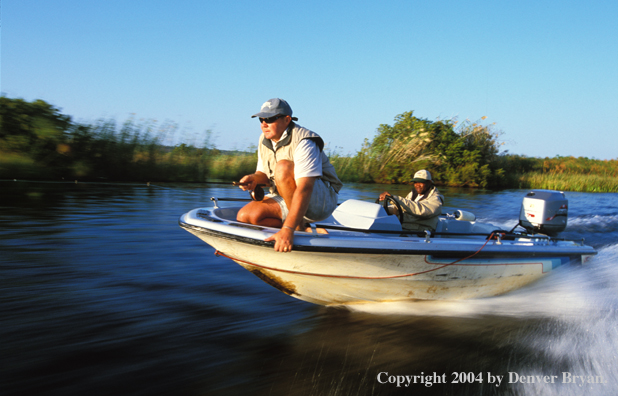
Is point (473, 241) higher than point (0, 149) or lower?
lower

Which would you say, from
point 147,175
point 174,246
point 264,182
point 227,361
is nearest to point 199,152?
point 147,175

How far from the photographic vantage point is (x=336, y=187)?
3420 millimetres

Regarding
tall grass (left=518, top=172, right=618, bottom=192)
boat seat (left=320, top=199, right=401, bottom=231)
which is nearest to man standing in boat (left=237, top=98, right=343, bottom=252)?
boat seat (left=320, top=199, right=401, bottom=231)

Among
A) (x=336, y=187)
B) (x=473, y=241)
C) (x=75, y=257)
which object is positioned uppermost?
(x=336, y=187)

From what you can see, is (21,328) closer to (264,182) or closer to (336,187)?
(264,182)

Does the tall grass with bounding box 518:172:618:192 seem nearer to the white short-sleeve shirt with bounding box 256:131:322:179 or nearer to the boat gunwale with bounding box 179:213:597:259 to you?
the boat gunwale with bounding box 179:213:597:259

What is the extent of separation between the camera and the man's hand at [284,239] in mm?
2822

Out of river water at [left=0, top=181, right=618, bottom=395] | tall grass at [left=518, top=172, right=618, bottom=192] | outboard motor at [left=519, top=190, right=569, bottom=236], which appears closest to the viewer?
river water at [left=0, top=181, right=618, bottom=395]

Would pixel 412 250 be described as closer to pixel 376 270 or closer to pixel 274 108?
pixel 376 270

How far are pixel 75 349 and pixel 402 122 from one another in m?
20.8

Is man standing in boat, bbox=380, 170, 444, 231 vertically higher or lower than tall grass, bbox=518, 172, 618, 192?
lower

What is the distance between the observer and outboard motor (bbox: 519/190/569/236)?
4.87 m

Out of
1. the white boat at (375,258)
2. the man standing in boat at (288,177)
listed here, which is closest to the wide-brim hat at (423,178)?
the white boat at (375,258)

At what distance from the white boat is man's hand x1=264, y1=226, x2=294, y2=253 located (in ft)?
0.27
